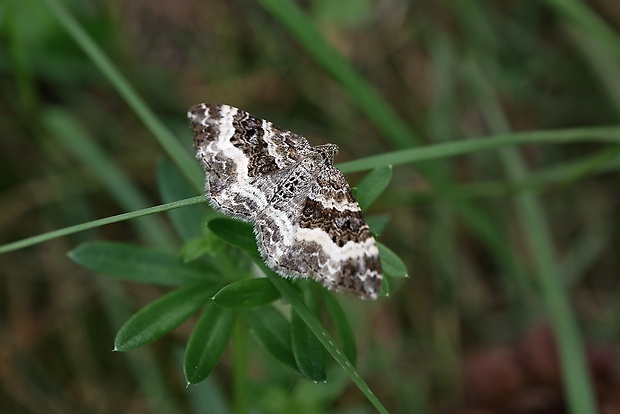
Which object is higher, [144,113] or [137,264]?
[144,113]

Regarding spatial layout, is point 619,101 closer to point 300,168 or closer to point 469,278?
point 469,278

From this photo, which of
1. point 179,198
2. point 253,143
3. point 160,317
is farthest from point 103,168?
point 160,317

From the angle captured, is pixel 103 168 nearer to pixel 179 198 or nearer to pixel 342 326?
pixel 179 198

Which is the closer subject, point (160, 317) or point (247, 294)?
point (247, 294)

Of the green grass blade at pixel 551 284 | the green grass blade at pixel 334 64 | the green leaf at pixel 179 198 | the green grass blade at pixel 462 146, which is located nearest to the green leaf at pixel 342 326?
the green grass blade at pixel 462 146

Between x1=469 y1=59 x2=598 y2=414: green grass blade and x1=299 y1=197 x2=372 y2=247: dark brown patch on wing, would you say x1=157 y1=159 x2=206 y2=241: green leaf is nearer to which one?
x1=299 y1=197 x2=372 y2=247: dark brown patch on wing

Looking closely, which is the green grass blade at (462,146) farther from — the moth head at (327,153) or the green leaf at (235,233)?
the green leaf at (235,233)
